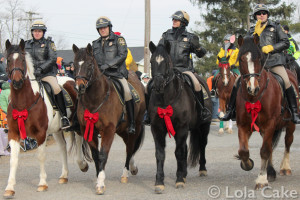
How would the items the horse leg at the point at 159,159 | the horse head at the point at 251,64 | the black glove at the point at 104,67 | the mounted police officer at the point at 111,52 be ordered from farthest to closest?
the mounted police officer at the point at 111,52 < the black glove at the point at 104,67 < the horse leg at the point at 159,159 < the horse head at the point at 251,64

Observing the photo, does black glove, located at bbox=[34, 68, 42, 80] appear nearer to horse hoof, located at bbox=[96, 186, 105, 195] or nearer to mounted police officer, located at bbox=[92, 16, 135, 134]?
mounted police officer, located at bbox=[92, 16, 135, 134]

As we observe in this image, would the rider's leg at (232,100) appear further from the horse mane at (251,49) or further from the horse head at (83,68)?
the horse head at (83,68)

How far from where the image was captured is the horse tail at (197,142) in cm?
1136

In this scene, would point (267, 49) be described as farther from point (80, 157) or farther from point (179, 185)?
point (80, 157)

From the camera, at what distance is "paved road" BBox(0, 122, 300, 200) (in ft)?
29.6

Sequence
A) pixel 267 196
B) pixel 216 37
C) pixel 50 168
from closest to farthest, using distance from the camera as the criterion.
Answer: pixel 267 196
pixel 50 168
pixel 216 37

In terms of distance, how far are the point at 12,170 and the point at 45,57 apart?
9.18 feet

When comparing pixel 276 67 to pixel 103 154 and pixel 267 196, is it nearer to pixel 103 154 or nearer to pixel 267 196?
pixel 267 196

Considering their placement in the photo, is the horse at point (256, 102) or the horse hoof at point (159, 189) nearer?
the horse at point (256, 102)

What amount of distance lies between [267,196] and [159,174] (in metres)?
2.04

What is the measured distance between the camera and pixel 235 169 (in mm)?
11906

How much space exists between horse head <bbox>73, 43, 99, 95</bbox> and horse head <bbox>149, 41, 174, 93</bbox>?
45.6 inches

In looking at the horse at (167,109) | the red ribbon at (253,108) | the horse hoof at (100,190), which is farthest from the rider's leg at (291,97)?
the horse hoof at (100,190)

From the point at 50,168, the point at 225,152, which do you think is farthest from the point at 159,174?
the point at 225,152
